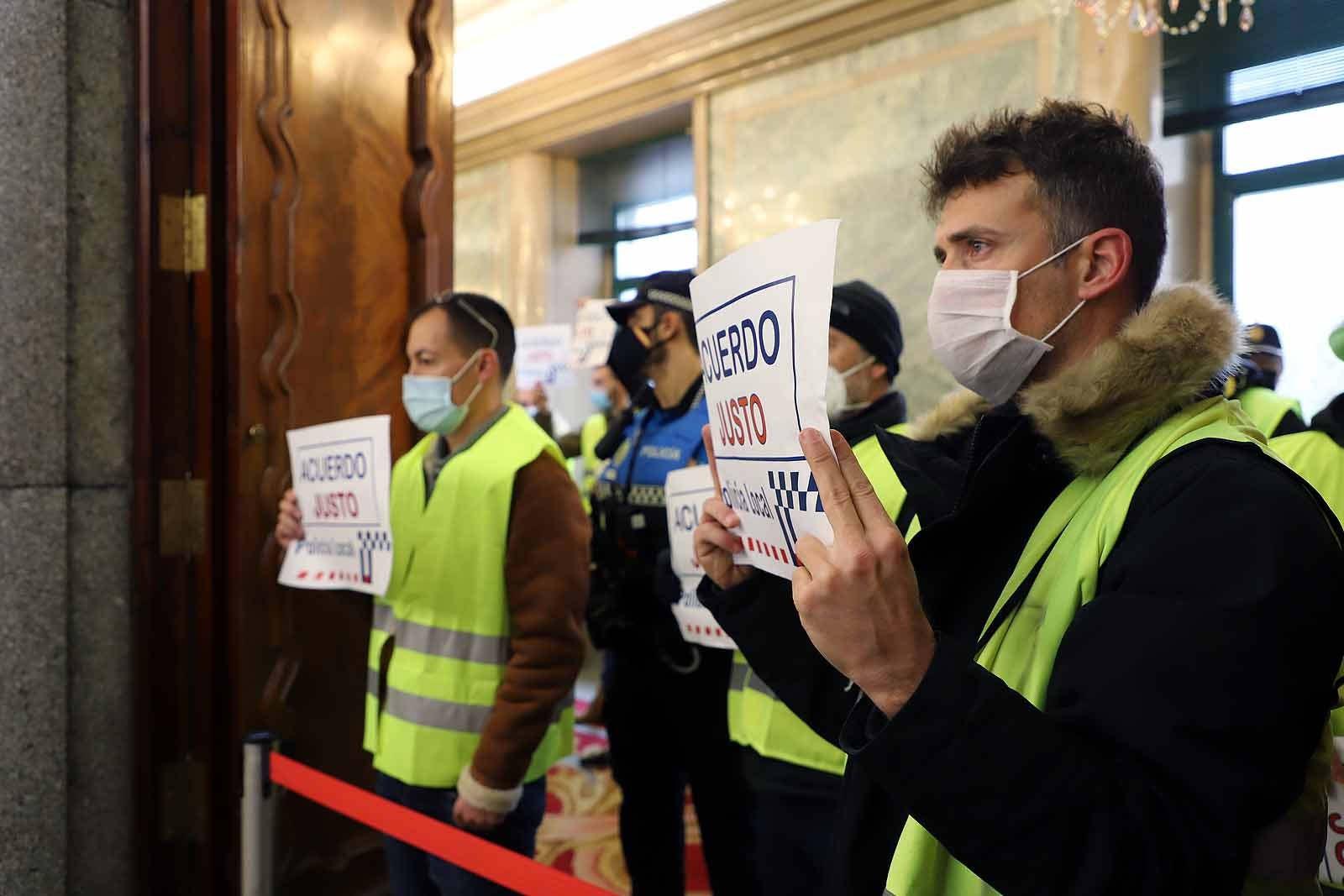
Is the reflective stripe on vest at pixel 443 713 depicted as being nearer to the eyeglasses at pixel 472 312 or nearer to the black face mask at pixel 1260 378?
the eyeglasses at pixel 472 312

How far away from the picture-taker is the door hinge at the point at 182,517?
216cm

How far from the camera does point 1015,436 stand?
0.99m

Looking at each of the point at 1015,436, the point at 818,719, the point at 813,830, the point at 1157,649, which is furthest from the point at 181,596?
the point at 1157,649

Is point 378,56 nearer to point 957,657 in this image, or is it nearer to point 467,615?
point 467,615

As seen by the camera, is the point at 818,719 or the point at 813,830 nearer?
the point at 818,719

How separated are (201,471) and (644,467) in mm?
1014

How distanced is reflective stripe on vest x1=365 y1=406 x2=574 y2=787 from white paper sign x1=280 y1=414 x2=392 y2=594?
0.26 ft

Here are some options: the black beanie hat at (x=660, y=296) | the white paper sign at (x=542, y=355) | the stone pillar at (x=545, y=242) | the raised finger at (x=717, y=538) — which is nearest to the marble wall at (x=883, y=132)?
the white paper sign at (x=542, y=355)

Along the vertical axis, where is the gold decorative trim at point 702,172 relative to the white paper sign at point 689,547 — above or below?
above

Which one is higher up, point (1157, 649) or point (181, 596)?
point (1157, 649)

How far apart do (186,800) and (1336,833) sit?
2.13 m

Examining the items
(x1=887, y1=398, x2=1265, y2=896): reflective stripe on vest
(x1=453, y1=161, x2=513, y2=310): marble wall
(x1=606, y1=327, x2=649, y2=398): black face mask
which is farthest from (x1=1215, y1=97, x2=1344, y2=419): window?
(x1=453, y1=161, x2=513, y2=310): marble wall

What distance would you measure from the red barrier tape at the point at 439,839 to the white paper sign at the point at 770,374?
50cm

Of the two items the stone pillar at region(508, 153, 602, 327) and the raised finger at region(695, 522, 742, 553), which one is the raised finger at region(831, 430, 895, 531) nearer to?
the raised finger at region(695, 522, 742, 553)
